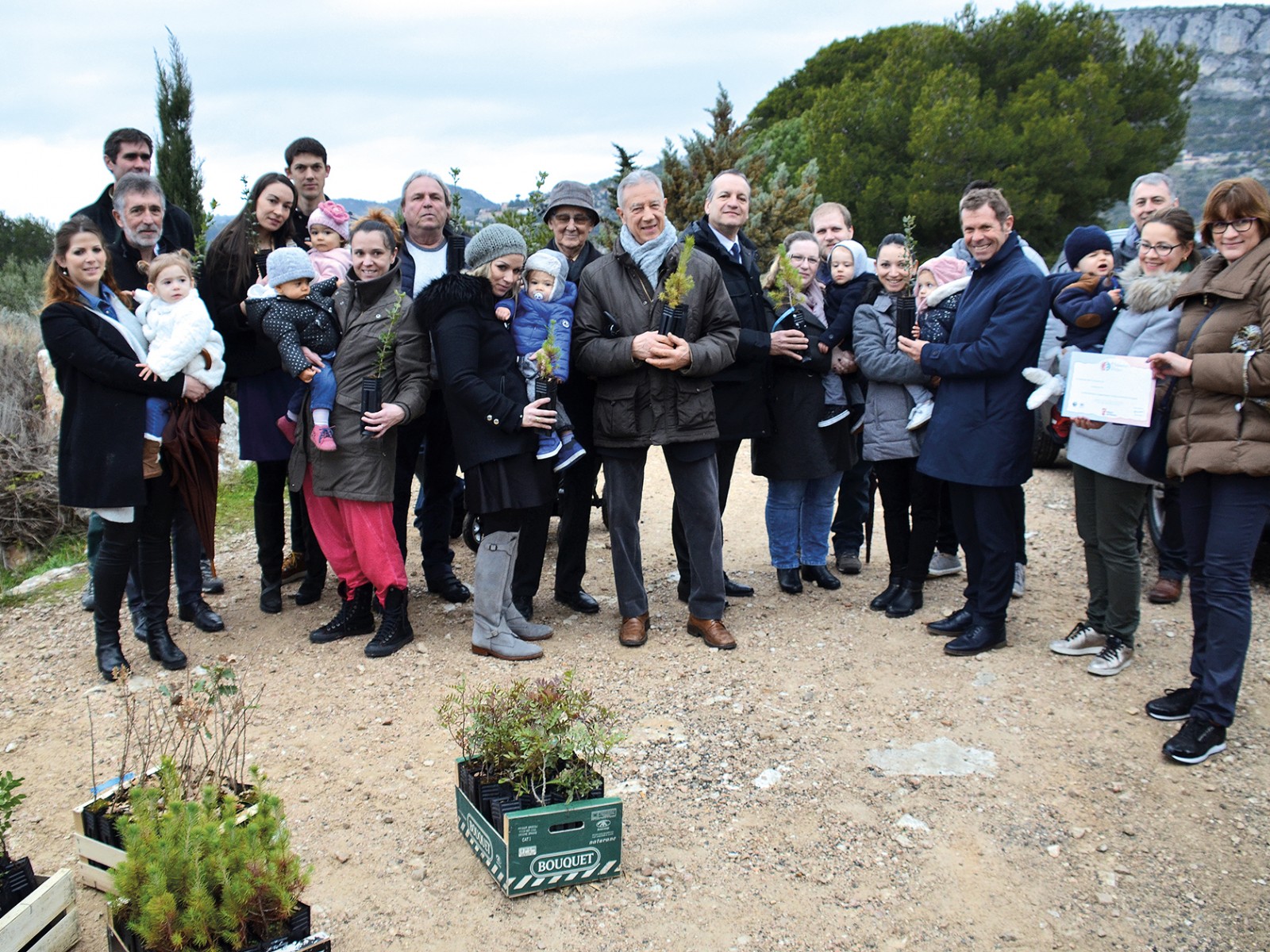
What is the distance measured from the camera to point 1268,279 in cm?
379

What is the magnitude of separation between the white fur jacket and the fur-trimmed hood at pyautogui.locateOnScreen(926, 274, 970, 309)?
3.81 metres

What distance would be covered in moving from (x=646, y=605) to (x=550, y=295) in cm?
175

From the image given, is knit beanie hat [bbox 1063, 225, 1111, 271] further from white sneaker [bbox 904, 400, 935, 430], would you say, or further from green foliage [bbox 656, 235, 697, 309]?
green foliage [bbox 656, 235, 697, 309]

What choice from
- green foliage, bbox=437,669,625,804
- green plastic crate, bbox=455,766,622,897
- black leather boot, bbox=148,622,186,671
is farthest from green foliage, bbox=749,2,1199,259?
green plastic crate, bbox=455,766,622,897

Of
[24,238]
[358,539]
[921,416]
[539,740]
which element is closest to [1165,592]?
[921,416]

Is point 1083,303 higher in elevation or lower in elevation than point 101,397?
higher

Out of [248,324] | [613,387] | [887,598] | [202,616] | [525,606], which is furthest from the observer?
[887,598]

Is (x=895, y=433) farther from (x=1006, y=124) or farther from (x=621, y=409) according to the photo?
(x=1006, y=124)

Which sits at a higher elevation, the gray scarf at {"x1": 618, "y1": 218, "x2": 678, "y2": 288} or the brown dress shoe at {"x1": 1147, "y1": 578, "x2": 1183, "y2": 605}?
the gray scarf at {"x1": 618, "y1": 218, "x2": 678, "y2": 288}

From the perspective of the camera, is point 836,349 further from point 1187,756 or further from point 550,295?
point 1187,756

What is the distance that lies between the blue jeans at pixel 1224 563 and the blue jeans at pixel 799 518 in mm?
2188

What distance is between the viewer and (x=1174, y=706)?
170 inches

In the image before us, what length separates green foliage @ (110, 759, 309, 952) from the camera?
7.93 ft

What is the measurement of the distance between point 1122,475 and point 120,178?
18.1ft
